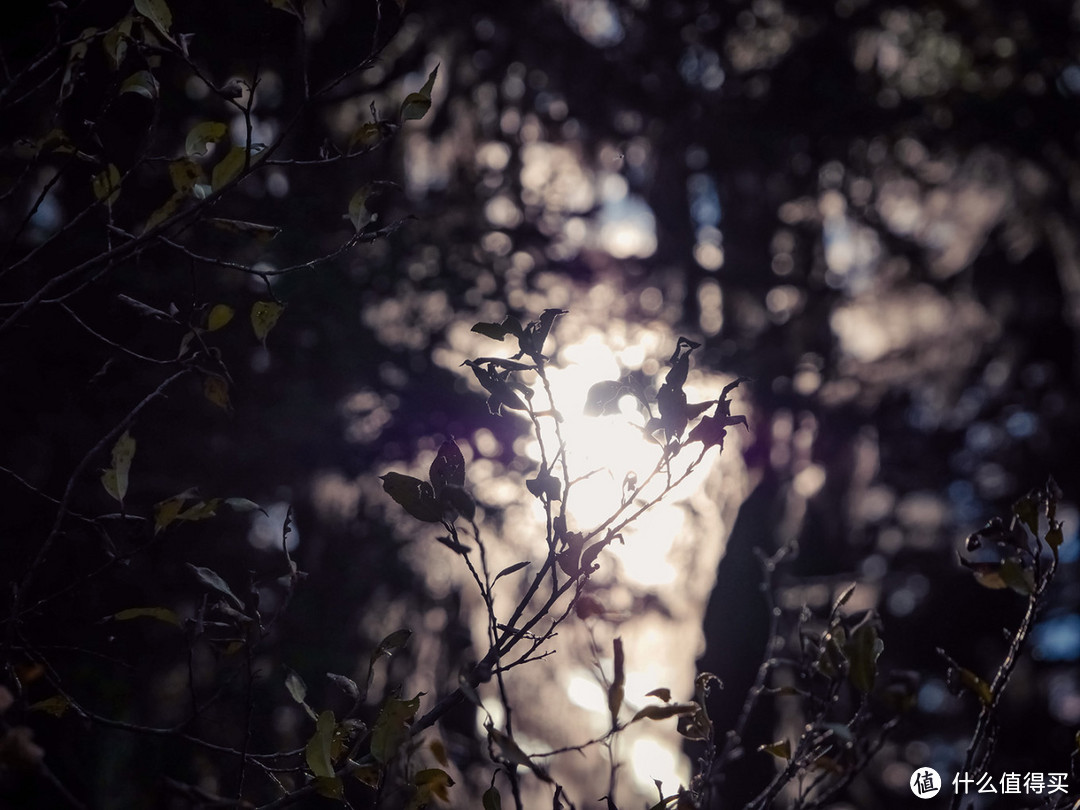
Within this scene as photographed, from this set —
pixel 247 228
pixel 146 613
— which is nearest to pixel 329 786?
pixel 146 613

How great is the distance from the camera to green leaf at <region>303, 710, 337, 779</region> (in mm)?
773

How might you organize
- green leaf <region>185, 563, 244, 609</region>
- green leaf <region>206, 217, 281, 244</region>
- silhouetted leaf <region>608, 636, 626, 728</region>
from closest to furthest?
silhouetted leaf <region>608, 636, 626, 728</region>, green leaf <region>185, 563, 244, 609</region>, green leaf <region>206, 217, 281, 244</region>

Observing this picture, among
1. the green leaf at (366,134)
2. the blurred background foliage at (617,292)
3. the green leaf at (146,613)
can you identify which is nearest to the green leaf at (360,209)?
the green leaf at (366,134)

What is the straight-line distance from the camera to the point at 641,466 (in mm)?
904

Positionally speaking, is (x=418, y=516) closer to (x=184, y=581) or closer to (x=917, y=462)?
(x=184, y=581)

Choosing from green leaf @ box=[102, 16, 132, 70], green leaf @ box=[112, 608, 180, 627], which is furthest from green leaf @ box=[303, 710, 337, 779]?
green leaf @ box=[102, 16, 132, 70]

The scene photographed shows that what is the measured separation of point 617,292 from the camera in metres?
3.59

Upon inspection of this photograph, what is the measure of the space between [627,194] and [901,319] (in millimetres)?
1629

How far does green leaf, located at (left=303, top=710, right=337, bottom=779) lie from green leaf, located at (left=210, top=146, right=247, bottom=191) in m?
0.64

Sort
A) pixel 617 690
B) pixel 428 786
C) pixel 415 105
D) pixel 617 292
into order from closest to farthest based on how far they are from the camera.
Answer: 1. pixel 617 690
2. pixel 428 786
3. pixel 415 105
4. pixel 617 292

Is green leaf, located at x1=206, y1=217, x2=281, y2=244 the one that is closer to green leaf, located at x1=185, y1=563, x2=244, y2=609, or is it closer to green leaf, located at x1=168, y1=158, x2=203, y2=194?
green leaf, located at x1=168, y1=158, x2=203, y2=194

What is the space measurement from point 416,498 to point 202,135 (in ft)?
1.93

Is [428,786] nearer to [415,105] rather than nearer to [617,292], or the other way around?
[415,105]

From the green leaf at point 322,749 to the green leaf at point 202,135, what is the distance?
74 cm
